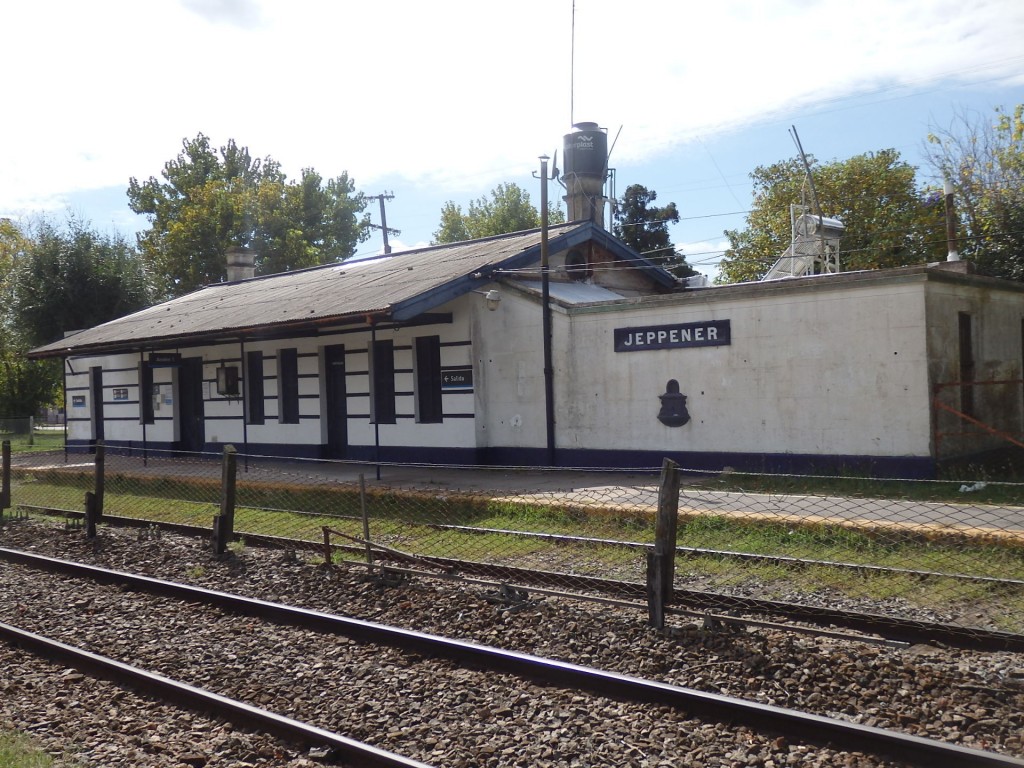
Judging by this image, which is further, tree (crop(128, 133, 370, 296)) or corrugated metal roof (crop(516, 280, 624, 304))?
tree (crop(128, 133, 370, 296))

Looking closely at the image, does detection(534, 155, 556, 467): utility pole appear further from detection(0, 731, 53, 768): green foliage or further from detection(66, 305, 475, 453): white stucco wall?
detection(0, 731, 53, 768): green foliage

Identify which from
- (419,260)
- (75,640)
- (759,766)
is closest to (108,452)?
(419,260)

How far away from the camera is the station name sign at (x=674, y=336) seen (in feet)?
47.2

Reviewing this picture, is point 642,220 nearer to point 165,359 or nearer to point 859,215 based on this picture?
point 859,215

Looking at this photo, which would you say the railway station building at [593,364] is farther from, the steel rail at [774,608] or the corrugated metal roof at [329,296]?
the steel rail at [774,608]

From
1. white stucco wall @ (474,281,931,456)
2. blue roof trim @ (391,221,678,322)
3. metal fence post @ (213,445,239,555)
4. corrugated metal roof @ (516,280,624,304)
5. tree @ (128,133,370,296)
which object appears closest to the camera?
metal fence post @ (213,445,239,555)

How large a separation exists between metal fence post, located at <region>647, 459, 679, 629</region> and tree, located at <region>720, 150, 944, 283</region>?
72.7 ft

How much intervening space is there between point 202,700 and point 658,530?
10.9 ft

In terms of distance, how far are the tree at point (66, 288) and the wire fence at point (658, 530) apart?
18.7 m

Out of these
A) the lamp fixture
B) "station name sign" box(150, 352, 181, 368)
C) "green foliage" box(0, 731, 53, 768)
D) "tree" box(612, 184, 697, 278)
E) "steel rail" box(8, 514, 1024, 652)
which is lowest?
"green foliage" box(0, 731, 53, 768)

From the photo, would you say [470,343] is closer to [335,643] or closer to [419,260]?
[419,260]

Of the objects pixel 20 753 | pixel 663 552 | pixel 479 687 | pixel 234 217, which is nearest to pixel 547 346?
pixel 663 552

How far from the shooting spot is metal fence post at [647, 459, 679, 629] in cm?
687

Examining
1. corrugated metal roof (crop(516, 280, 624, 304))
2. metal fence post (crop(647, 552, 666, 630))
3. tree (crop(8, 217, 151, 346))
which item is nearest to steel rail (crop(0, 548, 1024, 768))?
metal fence post (crop(647, 552, 666, 630))
